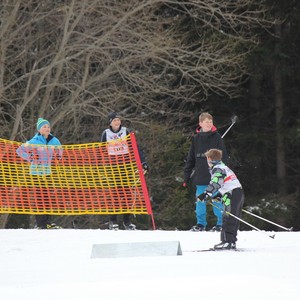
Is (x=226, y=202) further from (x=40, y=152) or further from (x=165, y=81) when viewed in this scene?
(x=165, y=81)

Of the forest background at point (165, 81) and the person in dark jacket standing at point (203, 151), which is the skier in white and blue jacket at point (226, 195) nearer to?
the person in dark jacket standing at point (203, 151)

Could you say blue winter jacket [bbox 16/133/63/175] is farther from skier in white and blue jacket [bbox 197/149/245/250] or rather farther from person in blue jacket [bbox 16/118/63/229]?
skier in white and blue jacket [bbox 197/149/245/250]

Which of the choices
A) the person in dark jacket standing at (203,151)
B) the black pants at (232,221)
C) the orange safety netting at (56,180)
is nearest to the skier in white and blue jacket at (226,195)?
the black pants at (232,221)

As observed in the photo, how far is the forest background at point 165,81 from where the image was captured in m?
20.9

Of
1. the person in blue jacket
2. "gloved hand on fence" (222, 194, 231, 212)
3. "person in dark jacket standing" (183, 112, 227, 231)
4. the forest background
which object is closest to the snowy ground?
"gloved hand on fence" (222, 194, 231, 212)

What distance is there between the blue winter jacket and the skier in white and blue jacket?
12.3 ft

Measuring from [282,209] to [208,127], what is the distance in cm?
1235

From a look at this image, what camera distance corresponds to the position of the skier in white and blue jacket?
10461 mm

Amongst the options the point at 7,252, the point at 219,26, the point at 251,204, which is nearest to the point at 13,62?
the point at 219,26

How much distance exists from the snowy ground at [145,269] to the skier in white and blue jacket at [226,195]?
259mm

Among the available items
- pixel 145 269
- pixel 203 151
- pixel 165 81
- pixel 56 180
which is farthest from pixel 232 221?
pixel 165 81

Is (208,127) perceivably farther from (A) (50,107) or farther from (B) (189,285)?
(A) (50,107)

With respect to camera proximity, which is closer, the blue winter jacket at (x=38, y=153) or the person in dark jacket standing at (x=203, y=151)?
the person in dark jacket standing at (x=203, y=151)

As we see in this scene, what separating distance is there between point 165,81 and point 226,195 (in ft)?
42.6
